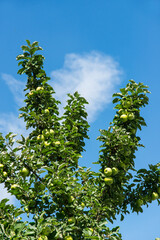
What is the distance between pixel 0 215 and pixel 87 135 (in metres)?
3.44

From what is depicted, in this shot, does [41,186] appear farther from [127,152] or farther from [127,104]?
[127,104]

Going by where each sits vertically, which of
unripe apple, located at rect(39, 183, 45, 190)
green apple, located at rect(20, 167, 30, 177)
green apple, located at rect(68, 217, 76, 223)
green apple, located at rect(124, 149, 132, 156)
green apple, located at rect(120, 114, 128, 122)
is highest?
green apple, located at rect(120, 114, 128, 122)

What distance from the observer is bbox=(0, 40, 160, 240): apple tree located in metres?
5.45

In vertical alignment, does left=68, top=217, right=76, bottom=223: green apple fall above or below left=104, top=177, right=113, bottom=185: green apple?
below

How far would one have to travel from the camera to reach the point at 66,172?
20.3 ft

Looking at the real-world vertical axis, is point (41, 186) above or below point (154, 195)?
below

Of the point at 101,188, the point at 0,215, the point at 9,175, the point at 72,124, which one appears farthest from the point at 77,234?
the point at 72,124

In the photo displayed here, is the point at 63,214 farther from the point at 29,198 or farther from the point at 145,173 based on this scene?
the point at 145,173

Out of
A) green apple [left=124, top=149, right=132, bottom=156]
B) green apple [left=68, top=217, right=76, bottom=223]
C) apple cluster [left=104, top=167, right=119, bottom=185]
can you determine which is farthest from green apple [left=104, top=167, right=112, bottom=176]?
green apple [left=68, top=217, right=76, bottom=223]

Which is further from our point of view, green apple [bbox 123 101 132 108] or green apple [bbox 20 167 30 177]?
green apple [bbox 123 101 132 108]

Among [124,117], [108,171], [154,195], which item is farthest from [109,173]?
[124,117]

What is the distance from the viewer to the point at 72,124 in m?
7.79

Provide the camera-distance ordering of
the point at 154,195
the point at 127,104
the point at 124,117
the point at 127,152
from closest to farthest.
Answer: the point at 127,152, the point at 154,195, the point at 124,117, the point at 127,104

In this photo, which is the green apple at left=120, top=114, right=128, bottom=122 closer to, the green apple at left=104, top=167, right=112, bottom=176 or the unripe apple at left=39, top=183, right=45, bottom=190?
the green apple at left=104, top=167, right=112, bottom=176
